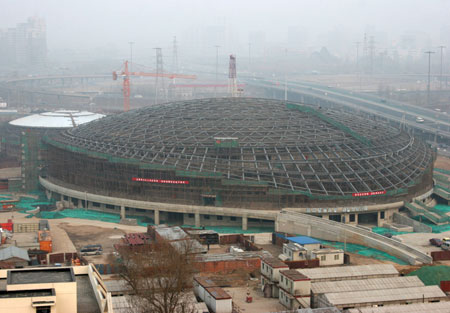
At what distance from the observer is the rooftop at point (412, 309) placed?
48781 mm

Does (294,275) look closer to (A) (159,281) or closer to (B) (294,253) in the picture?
(B) (294,253)

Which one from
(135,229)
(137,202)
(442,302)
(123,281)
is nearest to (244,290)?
(123,281)

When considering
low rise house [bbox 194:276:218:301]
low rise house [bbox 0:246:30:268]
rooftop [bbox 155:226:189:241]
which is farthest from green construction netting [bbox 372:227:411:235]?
low rise house [bbox 0:246:30:268]

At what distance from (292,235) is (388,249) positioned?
10189 mm

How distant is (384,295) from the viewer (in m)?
52.7

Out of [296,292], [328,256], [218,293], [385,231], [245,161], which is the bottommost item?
[385,231]

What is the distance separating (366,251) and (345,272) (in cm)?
1473

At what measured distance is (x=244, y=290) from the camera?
57500 mm

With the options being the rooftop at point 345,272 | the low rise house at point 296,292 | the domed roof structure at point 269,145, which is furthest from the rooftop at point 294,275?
the domed roof structure at point 269,145

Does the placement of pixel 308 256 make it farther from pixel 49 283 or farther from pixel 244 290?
pixel 49 283

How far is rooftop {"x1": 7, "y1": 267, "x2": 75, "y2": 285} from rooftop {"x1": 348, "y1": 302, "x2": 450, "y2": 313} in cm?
2116

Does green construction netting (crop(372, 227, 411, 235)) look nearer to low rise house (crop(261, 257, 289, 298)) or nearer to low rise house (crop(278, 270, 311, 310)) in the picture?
low rise house (crop(261, 257, 289, 298))

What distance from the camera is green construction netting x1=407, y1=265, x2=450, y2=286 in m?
56.9

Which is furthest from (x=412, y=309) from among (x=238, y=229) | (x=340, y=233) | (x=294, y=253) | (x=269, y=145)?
(x=269, y=145)
